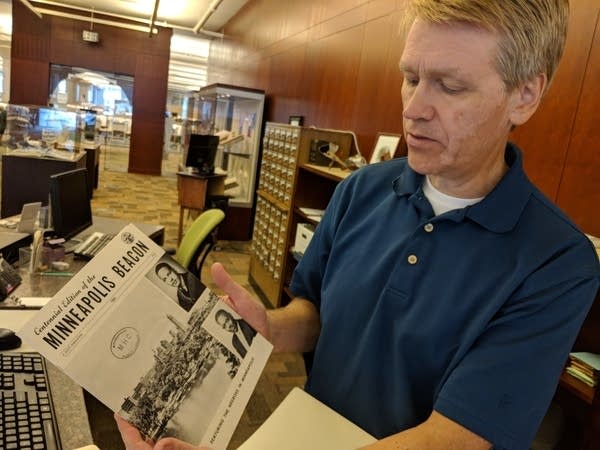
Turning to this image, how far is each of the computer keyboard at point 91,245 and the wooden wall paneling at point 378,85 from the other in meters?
2.06

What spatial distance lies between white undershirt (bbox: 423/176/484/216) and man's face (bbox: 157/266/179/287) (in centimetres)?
53

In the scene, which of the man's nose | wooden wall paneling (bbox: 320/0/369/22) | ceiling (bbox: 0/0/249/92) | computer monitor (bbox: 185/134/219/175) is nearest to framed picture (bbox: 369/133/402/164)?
wooden wall paneling (bbox: 320/0/369/22)

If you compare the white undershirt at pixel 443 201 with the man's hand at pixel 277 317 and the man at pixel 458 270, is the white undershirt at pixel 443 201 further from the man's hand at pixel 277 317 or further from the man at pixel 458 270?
the man's hand at pixel 277 317

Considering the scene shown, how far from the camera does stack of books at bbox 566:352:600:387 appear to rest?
64.0 inches

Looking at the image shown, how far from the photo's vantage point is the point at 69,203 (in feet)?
8.58

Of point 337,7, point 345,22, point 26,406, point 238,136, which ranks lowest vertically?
point 26,406

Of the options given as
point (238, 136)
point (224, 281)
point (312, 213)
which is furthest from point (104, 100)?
point (224, 281)

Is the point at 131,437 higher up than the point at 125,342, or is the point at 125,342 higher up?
the point at 125,342

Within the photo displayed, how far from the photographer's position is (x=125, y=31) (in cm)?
1123

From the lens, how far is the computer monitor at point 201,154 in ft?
19.5

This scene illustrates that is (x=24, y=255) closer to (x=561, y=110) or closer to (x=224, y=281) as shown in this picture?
(x=224, y=281)

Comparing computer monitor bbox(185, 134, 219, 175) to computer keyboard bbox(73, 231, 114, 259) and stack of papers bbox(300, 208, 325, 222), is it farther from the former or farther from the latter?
computer keyboard bbox(73, 231, 114, 259)

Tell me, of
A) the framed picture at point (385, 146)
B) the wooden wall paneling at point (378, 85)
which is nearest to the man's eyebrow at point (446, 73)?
the framed picture at point (385, 146)

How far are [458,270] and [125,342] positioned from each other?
59 centimetres
